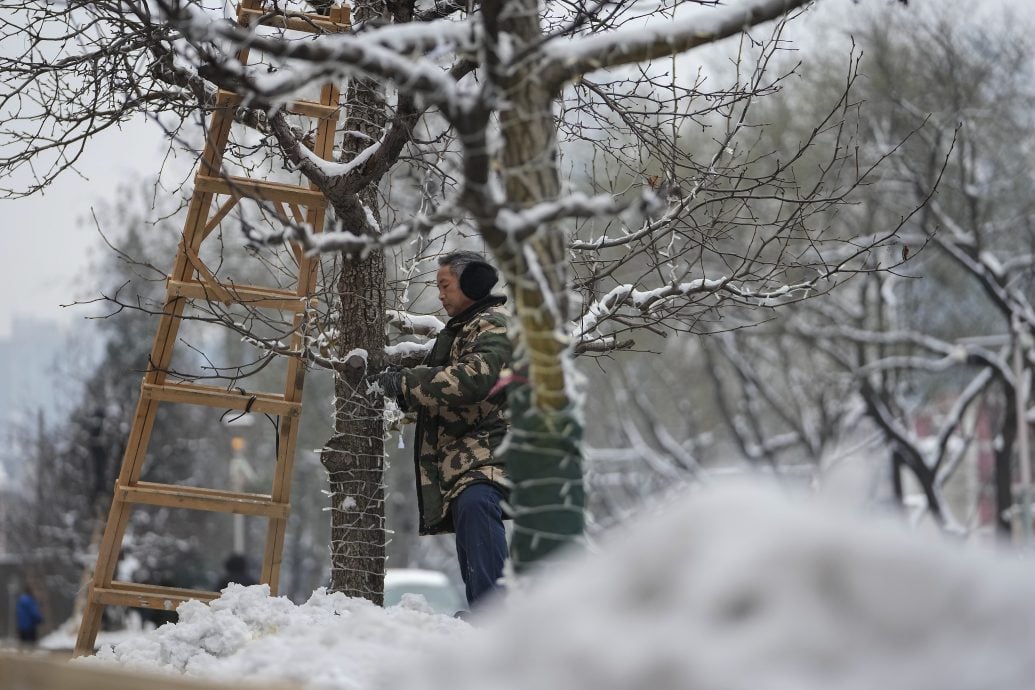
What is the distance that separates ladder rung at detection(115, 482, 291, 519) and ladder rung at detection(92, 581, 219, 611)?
393 mm

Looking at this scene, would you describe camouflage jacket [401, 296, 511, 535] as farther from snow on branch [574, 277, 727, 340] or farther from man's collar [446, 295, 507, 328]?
snow on branch [574, 277, 727, 340]

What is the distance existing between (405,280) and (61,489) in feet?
85.4

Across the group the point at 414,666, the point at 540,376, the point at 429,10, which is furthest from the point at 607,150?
the point at 414,666

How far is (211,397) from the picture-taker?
6094 mm

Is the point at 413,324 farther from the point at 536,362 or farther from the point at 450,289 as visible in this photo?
the point at 536,362

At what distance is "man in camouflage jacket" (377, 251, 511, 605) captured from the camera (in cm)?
541

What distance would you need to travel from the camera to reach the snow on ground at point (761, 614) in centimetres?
244

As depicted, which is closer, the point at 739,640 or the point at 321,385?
the point at 739,640

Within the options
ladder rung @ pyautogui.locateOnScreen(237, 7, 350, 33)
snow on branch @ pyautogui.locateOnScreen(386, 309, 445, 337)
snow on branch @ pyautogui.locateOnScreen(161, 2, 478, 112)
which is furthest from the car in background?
snow on branch @ pyautogui.locateOnScreen(161, 2, 478, 112)

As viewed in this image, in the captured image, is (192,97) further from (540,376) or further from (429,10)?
(540,376)

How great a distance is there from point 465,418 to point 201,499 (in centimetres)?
139

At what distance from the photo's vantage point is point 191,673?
4.75 metres

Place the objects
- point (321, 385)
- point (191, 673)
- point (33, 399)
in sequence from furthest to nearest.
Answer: point (33, 399)
point (321, 385)
point (191, 673)

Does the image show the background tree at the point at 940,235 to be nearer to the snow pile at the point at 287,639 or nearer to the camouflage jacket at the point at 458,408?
the camouflage jacket at the point at 458,408
